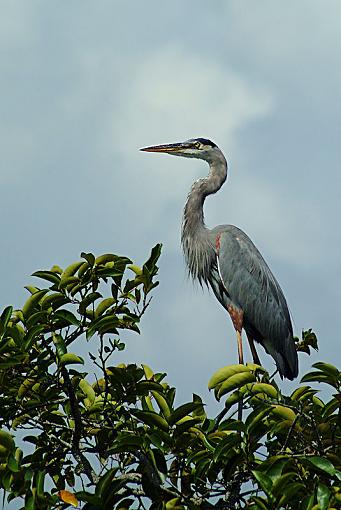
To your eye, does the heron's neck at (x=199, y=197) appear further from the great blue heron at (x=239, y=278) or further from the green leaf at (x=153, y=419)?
the green leaf at (x=153, y=419)

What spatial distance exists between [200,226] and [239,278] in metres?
0.78

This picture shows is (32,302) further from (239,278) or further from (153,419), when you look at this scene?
(239,278)

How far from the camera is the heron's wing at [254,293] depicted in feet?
29.5

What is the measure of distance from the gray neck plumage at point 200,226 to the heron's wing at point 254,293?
0.15 m

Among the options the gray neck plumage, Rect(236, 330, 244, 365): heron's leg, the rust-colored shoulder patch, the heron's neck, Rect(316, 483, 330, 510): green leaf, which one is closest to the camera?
Rect(316, 483, 330, 510): green leaf

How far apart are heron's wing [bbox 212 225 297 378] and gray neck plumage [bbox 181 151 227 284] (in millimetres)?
153

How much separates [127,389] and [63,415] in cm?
50

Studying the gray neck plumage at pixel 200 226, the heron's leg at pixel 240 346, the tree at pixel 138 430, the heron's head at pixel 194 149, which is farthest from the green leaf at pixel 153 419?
the heron's head at pixel 194 149

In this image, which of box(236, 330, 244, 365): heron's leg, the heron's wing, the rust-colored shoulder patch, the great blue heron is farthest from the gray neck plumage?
box(236, 330, 244, 365): heron's leg

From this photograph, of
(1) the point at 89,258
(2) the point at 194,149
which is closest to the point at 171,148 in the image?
(2) the point at 194,149

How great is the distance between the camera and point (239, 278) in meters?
9.02

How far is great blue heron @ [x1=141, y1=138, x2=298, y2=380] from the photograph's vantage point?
898 cm

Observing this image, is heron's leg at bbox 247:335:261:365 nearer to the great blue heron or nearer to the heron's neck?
the great blue heron

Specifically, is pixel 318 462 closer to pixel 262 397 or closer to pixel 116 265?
pixel 262 397
